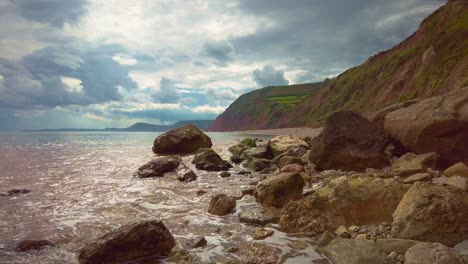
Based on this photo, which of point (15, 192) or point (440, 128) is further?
point (15, 192)

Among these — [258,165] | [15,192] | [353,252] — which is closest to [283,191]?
[353,252]

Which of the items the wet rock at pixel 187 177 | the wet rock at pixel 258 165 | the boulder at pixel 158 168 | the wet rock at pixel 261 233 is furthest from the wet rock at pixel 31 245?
the wet rock at pixel 258 165

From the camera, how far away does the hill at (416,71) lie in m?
61.2

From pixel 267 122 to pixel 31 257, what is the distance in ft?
543

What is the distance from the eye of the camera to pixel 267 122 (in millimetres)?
171625

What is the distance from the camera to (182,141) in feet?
111

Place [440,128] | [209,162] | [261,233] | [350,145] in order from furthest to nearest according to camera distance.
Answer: [209,162], [350,145], [440,128], [261,233]

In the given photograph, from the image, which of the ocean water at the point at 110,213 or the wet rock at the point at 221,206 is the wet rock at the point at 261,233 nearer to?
the ocean water at the point at 110,213

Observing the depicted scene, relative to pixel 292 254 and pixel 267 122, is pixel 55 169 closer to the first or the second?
pixel 292 254

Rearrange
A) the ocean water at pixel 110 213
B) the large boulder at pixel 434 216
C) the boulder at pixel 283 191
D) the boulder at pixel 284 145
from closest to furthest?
1. the large boulder at pixel 434 216
2. the ocean water at pixel 110 213
3. the boulder at pixel 283 191
4. the boulder at pixel 284 145

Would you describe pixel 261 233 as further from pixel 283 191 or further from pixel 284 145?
pixel 284 145

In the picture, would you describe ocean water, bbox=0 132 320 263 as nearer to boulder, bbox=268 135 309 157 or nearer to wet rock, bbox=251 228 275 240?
wet rock, bbox=251 228 275 240

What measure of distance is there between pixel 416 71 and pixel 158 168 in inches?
2885

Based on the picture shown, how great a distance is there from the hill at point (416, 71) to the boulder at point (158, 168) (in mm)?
46282
